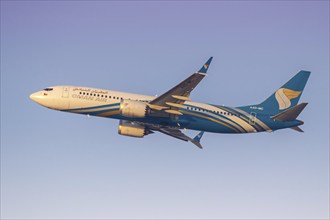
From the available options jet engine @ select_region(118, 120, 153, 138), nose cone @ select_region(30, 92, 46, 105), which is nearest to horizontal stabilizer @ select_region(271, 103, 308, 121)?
jet engine @ select_region(118, 120, 153, 138)

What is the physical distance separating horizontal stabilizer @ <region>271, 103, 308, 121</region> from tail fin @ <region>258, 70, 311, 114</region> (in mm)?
4093

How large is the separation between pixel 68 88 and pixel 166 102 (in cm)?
1290

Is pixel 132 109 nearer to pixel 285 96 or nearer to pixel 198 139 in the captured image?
pixel 198 139

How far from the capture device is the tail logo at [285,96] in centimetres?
7225

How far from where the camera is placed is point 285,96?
72.8 metres

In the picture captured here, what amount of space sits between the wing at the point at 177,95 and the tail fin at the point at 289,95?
12.8 meters

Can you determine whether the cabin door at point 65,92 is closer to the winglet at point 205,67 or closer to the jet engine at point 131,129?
the jet engine at point 131,129

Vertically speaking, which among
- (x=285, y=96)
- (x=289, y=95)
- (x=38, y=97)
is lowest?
(x=38, y=97)

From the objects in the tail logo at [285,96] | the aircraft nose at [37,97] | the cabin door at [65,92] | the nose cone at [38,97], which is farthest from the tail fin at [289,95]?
the aircraft nose at [37,97]

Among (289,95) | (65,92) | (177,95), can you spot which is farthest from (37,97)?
(289,95)

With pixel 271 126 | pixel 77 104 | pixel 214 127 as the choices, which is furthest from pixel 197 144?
pixel 77 104

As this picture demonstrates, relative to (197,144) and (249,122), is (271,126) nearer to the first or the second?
(249,122)

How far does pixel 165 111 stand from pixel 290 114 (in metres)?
15.2

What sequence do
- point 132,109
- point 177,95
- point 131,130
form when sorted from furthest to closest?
1. point 131,130
2. point 132,109
3. point 177,95
